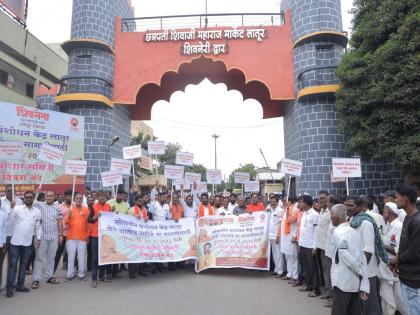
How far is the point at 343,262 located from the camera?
11.8 feet

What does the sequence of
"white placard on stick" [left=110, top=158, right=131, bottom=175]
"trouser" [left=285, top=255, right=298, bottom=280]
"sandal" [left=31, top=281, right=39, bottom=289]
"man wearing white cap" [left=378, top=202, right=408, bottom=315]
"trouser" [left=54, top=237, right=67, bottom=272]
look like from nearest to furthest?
"man wearing white cap" [left=378, top=202, right=408, bottom=315] < "sandal" [left=31, top=281, right=39, bottom=289] < "trouser" [left=285, top=255, right=298, bottom=280] < "trouser" [left=54, top=237, right=67, bottom=272] < "white placard on stick" [left=110, top=158, right=131, bottom=175]

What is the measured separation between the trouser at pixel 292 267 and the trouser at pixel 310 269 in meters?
0.59

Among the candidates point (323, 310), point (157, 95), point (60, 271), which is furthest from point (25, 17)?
point (323, 310)

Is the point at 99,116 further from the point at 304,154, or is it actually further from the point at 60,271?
the point at 304,154

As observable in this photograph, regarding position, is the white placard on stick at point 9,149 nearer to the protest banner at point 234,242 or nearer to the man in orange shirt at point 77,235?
the man in orange shirt at point 77,235

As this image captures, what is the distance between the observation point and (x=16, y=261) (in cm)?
592

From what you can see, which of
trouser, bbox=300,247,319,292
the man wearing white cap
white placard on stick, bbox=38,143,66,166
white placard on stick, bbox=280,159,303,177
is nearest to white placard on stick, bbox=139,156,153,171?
white placard on stick, bbox=38,143,66,166

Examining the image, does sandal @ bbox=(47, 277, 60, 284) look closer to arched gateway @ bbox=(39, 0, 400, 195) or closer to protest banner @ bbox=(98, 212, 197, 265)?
protest banner @ bbox=(98, 212, 197, 265)

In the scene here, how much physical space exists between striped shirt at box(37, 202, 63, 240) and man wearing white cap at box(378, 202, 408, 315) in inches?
217

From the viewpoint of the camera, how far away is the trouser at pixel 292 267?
22.5 feet

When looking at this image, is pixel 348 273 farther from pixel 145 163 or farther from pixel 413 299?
pixel 145 163

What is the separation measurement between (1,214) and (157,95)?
9.95 metres

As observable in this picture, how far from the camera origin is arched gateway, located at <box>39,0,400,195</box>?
437 inches

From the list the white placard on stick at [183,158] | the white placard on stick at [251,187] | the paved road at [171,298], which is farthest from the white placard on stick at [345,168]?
the white placard on stick at [183,158]
